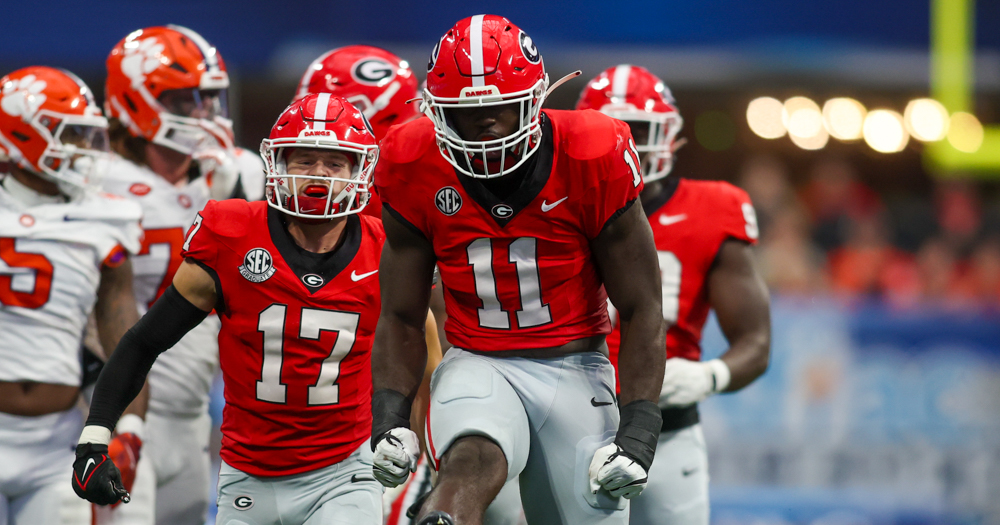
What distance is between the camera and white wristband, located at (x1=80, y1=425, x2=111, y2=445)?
321 centimetres

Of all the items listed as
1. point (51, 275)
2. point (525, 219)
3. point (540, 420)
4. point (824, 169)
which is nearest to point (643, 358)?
point (540, 420)

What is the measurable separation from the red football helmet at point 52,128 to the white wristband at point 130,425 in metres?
0.79

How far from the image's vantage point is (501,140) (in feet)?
8.96

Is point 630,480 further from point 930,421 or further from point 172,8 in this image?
point 172,8

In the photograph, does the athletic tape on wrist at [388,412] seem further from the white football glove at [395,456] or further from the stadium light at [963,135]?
the stadium light at [963,135]

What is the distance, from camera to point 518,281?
2887 millimetres

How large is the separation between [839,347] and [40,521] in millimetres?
4954

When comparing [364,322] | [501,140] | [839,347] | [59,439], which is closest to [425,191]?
[501,140]

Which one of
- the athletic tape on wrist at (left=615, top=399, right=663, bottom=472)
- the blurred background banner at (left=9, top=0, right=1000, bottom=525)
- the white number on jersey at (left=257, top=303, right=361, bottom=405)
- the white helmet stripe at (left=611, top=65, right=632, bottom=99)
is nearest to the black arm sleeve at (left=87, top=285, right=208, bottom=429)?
the white number on jersey at (left=257, top=303, right=361, bottom=405)

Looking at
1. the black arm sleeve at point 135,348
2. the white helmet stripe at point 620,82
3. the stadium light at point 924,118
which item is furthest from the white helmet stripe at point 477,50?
the stadium light at point 924,118

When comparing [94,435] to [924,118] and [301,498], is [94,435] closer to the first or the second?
[301,498]

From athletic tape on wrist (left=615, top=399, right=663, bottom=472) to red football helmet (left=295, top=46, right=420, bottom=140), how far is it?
1.89 m

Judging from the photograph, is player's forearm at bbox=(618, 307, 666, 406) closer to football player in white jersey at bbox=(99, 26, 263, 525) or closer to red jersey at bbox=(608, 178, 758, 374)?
red jersey at bbox=(608, 178, 758, 374)

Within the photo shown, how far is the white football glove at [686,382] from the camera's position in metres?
3.77
